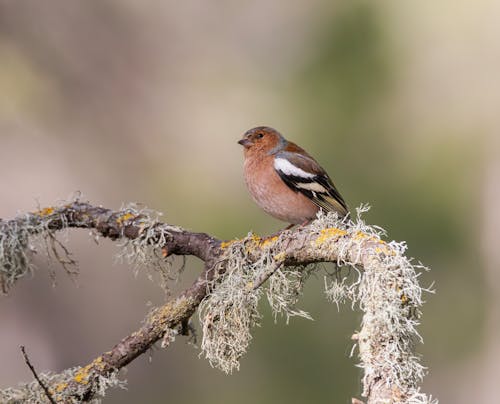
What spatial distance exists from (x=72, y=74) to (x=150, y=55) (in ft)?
5.17

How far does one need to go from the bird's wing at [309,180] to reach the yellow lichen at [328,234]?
1599mm

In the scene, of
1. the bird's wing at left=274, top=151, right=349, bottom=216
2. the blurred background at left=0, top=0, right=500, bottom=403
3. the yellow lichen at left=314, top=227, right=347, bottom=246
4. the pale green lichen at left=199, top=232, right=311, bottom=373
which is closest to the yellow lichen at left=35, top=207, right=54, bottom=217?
the pale green lichen at left=199, top=232, right=311, bottom=373

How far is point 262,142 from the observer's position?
5328 mm

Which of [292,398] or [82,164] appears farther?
[82,164]

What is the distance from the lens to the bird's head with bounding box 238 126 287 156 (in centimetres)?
523

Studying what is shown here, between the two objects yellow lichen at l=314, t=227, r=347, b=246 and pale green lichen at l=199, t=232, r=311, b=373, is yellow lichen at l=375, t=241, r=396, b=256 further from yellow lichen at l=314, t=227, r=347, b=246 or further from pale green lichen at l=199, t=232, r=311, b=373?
pale green lichen at l=199, t=232, r=311, b=373

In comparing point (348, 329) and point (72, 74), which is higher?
point (72, 74)

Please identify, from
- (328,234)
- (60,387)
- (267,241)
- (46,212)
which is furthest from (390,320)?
(46,212)

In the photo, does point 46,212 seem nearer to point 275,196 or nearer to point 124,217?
point 124,217

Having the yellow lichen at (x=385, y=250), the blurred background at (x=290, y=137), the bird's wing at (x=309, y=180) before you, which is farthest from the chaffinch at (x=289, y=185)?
the blurred background at (x=290, y=137)

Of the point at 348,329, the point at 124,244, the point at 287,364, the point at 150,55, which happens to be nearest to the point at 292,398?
the point at 287,364

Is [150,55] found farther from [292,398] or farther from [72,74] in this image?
[292,398]

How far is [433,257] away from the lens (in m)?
8.86

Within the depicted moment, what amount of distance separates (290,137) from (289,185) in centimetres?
444
